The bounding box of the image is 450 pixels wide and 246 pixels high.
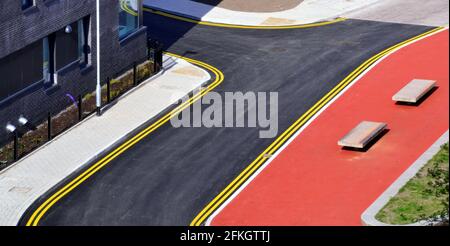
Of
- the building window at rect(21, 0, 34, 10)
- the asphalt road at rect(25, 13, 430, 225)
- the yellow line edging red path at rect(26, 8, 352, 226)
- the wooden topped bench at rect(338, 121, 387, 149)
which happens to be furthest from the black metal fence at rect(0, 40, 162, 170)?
the wooden topped bench at rect(338, 121, 387, 149)

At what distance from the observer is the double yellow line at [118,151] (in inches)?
1853

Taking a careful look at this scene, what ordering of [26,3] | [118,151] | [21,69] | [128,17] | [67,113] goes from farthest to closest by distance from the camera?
[128,17] → [67,113] → [21,69] → [26,3] → [118,151]

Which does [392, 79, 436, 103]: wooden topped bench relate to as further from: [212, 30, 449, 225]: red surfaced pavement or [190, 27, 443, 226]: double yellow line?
[190, 27, 443, 226]: double yellow line

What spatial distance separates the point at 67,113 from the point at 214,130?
6507 mm

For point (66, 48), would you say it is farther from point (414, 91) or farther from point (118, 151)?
point (414, 91)

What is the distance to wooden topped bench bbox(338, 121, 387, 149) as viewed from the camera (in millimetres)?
51156

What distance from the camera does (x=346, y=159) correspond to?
50812 mm

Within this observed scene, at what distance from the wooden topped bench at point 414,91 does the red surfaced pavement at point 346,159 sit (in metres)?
0.35

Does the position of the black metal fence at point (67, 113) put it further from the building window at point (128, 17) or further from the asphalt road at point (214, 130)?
the asphalt road at point (214, 130)

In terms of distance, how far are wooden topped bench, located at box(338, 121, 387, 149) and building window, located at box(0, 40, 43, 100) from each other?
12.9 meters

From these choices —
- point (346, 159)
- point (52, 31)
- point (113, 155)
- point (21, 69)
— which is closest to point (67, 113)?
point (52, 31)

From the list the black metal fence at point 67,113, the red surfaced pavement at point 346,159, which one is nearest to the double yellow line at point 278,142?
the red surfaced pavement at point 346,159

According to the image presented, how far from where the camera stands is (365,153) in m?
51.2
